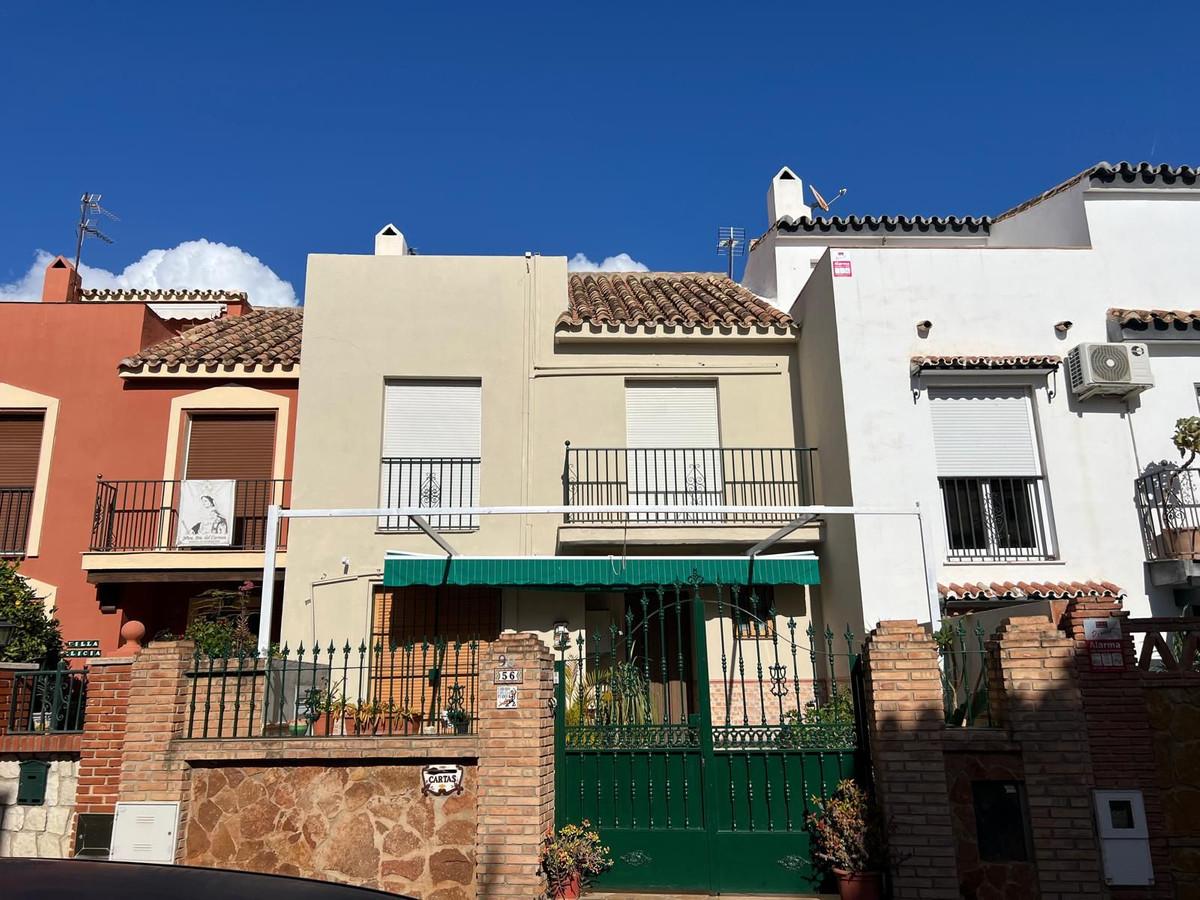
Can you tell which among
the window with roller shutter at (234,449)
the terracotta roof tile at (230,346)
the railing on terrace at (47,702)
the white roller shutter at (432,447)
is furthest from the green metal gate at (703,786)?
the terracotta roof tile at (230,346)

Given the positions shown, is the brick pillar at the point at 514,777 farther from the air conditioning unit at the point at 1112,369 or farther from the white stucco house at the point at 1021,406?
the air conditioning unit at the point at 1112,369

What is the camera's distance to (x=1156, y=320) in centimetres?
1435

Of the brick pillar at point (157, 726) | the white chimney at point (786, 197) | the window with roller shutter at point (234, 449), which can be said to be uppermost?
the white chimney at point (786, 197)

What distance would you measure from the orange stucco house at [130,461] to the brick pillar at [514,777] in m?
8.26

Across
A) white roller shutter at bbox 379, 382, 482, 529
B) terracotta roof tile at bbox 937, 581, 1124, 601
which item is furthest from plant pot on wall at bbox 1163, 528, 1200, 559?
white roller shutter at bbox 379, 382, 482, 529

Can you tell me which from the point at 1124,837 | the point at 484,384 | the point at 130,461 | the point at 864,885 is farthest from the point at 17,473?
the point at 1124,837

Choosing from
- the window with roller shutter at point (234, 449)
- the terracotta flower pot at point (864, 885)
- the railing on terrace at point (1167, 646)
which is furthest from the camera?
the window with roller shutter at point (234, 449)

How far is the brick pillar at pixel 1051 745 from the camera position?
311 inches

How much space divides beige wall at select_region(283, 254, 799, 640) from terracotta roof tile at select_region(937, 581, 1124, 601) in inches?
162

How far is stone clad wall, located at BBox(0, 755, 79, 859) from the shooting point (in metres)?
8.67

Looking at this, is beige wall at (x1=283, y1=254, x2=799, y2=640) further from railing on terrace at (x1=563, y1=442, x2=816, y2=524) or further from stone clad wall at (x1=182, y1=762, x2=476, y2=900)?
stone clad wall at (x1=182, y1=762, x2=476, y2=900)

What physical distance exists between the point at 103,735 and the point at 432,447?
7860 mm

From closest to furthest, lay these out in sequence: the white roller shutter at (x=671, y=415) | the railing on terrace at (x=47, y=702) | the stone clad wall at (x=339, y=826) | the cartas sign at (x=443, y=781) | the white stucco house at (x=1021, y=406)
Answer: the stone clad wall at (x=339, y=826) < the cartas sign at (x=443, y=781) < the railing on terrace at (x=47, y=702) < the white stucco house at (x=1021, y=406) < the white roller shutter at (x=671, y=415)

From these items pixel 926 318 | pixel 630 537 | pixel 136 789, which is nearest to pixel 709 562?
pixel 630 537
